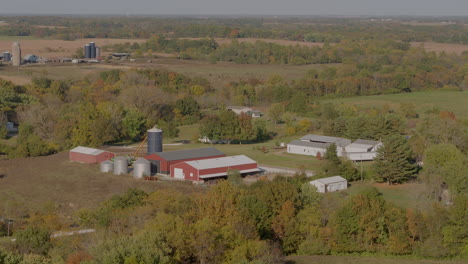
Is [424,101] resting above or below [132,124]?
below

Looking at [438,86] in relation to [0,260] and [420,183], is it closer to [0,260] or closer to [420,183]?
[420,183]

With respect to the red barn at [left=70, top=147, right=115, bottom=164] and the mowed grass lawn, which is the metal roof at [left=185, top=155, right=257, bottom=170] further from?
the red barn at [left=70, top=147, right=115, bottom=164]

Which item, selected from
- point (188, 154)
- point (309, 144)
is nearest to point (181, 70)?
point (309, 144)

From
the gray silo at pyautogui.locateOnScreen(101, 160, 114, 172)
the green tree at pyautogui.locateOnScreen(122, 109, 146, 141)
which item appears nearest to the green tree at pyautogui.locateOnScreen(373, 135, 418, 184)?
the gray silo at pyautogui.locateOnScreen(101, 160, 114, 172)

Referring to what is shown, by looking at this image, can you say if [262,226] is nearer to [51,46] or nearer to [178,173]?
[178,173]

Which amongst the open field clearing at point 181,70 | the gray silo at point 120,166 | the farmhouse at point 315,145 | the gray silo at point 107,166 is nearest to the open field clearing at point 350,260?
the gray silo at point 120,166

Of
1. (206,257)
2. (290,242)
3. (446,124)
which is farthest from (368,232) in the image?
(446,124)
